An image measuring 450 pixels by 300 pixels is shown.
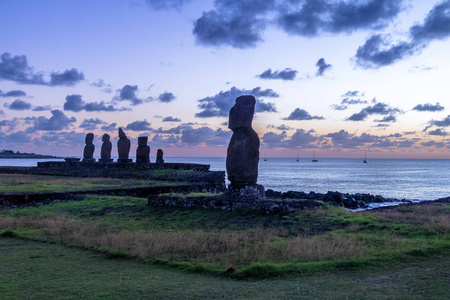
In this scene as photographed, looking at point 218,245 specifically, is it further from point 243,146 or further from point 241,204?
point 243,146

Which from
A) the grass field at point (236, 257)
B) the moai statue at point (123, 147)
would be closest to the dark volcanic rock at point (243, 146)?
the grass field at point (236, 257)

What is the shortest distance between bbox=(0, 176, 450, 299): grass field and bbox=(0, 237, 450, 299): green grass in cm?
2

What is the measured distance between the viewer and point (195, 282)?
780 cm

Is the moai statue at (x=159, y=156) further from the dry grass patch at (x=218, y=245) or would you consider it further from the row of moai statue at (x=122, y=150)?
the dry grass patch at (x=218, y=245)

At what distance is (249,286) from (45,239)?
7619 mm

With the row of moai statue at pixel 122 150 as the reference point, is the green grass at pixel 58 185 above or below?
below

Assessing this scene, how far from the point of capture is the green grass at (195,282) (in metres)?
6.88

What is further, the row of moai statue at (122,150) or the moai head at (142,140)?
the row of moai statue at (122,150)

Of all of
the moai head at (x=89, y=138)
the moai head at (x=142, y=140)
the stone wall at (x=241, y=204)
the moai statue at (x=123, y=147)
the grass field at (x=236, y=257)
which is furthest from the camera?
the moai head at (x=89, y=138)

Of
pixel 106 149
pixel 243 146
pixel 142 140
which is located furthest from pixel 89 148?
pixel 243 146

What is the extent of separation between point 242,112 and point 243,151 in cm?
176

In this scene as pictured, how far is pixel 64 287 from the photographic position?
24.3 ft

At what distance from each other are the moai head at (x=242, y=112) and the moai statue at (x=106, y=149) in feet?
95.1

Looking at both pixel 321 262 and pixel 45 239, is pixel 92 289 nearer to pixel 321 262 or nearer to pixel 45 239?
pixel 321 262
